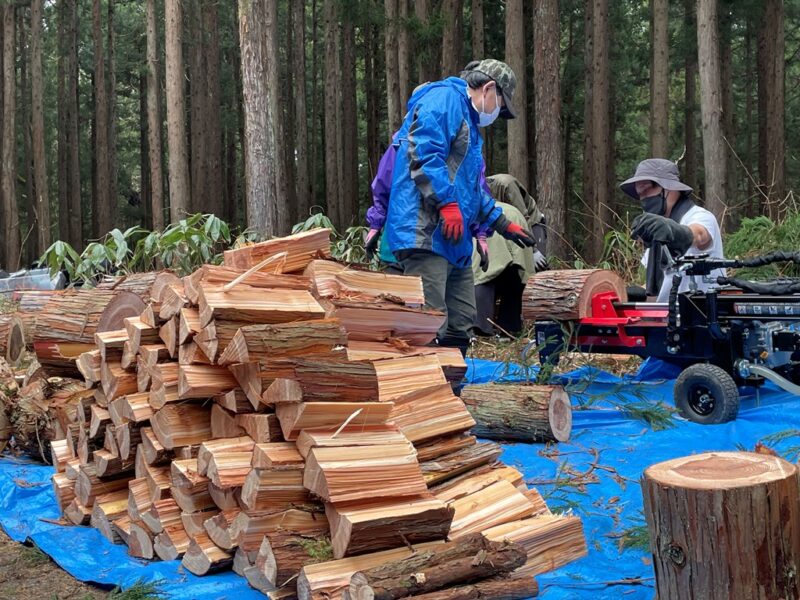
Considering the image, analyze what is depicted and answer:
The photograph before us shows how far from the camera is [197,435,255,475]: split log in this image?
3422mm

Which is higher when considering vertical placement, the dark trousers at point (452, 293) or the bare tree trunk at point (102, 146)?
the bare tree trunk at point (102, 146)

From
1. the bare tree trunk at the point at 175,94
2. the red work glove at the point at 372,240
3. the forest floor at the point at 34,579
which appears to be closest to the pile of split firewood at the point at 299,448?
the forest floor at the point at 34,579

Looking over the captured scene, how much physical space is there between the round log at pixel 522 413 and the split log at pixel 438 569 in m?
2.06

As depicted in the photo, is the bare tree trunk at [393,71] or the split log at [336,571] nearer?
the split log at [336,571]

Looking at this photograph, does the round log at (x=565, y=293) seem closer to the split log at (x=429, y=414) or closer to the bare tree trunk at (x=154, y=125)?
the split log at (x=429, y=414)

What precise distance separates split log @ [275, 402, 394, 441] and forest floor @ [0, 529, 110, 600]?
96 cm

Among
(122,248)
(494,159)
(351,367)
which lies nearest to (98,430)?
(351,367)

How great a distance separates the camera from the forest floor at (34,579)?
3518 millimetres

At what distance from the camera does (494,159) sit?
23.3 meters

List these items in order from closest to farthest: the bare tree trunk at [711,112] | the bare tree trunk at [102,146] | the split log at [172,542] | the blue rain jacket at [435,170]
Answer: the split log at [172,542] < the blue rain jacket at [435,170] < the bare tree trunk at [711,112] < the bare tree trunk at [102,146]

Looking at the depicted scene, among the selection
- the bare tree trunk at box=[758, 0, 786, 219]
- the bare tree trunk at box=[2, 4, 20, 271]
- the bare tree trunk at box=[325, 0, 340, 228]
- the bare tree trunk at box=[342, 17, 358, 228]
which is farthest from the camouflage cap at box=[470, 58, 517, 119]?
the bare tree trunk at box=[2, 4, 20, 271]

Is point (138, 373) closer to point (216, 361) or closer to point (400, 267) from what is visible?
point (216, 361)

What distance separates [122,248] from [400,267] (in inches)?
219

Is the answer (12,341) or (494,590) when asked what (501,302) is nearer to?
(12,341)
